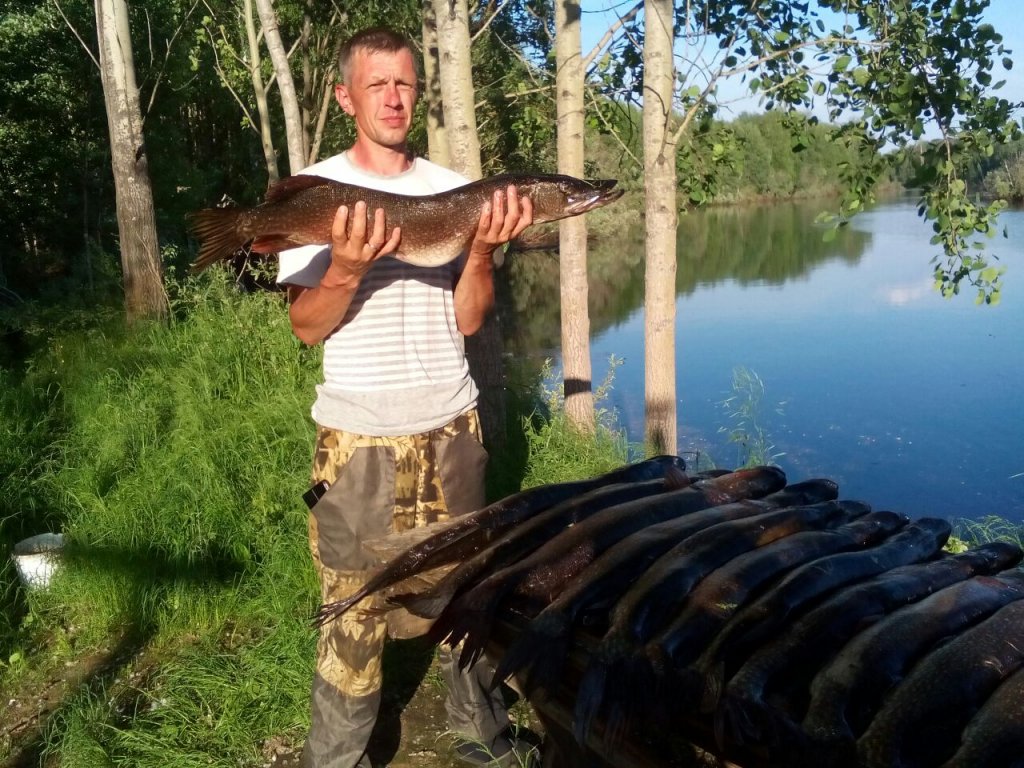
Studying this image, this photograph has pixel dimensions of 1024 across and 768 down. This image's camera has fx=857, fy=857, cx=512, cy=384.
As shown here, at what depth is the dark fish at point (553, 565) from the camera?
2156mm

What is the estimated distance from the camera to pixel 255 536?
4.89 m

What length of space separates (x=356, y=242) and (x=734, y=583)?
1.45m

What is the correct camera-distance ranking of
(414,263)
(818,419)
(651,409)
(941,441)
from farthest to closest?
(818,419)
(941,441)
(651,409)
(414,263)

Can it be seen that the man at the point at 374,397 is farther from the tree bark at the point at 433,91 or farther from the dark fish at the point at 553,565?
the tree bark at the point at 433,91

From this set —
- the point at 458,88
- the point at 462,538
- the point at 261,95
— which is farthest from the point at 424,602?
the point at 261,95

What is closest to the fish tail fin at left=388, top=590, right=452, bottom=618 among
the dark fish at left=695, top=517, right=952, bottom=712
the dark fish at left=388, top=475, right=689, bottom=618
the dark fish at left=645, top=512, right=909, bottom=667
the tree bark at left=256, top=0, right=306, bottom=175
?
the dark fish at left=388, top=475, right=689, bottom=618

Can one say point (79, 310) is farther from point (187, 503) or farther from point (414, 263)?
point (414, 263)

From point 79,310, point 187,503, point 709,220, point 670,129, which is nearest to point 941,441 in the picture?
point 670,129

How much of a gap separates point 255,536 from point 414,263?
271 cm

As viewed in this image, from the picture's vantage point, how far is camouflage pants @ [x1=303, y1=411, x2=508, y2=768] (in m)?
2.98

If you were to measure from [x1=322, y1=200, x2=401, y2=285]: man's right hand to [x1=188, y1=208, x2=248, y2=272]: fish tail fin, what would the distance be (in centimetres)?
32

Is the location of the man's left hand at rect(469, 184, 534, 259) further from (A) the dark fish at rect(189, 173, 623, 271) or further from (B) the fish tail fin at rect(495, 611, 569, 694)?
(B) the fish tail fin at rect(495, 611, 569, 694)

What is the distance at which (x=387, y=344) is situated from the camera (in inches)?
117

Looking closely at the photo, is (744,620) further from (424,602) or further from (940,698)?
(424,602)
